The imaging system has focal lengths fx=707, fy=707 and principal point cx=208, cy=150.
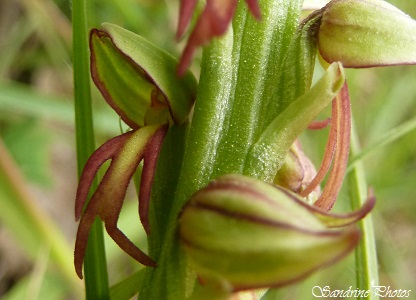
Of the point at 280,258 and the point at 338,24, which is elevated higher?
the point at 338,24

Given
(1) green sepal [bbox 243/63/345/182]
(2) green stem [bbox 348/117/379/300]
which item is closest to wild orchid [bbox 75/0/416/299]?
(1) green sepal [bbox 243/63/345/182]

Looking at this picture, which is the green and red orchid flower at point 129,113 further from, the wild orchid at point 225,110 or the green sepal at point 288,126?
the green sepal at point 288,126

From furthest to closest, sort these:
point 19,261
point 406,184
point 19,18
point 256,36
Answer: point 19,18, point 19,261, point 406,184, point 256,36

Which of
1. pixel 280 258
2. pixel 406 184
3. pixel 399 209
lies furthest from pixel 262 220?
pixel 399 209

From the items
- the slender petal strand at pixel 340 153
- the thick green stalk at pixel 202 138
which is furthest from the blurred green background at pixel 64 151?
the thick green stalk at pixel 202 138

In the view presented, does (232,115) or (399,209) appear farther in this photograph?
(399,209)

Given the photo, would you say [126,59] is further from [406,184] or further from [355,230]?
[406,184]

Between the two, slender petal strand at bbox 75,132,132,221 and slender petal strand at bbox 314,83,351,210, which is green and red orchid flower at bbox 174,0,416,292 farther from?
slender petal strand at bbox 75,132,132,221

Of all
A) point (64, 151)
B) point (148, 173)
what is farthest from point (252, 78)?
point (64, 151)
